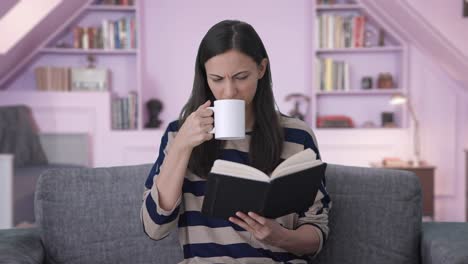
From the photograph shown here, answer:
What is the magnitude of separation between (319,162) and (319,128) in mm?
3232

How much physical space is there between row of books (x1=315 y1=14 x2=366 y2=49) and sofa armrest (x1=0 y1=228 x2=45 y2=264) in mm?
3340

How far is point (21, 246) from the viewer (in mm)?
1275

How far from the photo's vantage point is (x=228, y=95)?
1260mm

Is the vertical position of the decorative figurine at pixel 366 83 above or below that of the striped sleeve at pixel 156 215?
above

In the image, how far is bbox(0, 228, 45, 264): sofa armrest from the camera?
3.92 ft

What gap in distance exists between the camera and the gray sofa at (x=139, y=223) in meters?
1.38

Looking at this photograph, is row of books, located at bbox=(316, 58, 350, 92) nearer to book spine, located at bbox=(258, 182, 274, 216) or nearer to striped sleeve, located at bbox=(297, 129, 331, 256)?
striped sleeve, located at bbox=(297, 129, 331, 256)

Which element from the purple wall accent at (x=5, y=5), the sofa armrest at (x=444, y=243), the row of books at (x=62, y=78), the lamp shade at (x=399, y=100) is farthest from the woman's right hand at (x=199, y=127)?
the row of books at (x=62, y=78)

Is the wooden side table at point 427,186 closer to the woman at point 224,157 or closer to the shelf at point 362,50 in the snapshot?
the shelf at point 362,50

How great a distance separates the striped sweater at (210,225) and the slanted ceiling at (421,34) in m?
2.70

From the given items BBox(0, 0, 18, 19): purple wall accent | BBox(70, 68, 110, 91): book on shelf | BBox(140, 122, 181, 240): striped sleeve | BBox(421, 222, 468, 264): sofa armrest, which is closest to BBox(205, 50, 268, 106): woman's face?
BBox(140, 122, 181, 240): striped sleeve

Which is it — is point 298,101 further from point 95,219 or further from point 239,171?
point 239,171

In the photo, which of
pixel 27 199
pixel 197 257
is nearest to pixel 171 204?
pixel 197 257

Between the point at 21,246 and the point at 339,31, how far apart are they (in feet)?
11.6
